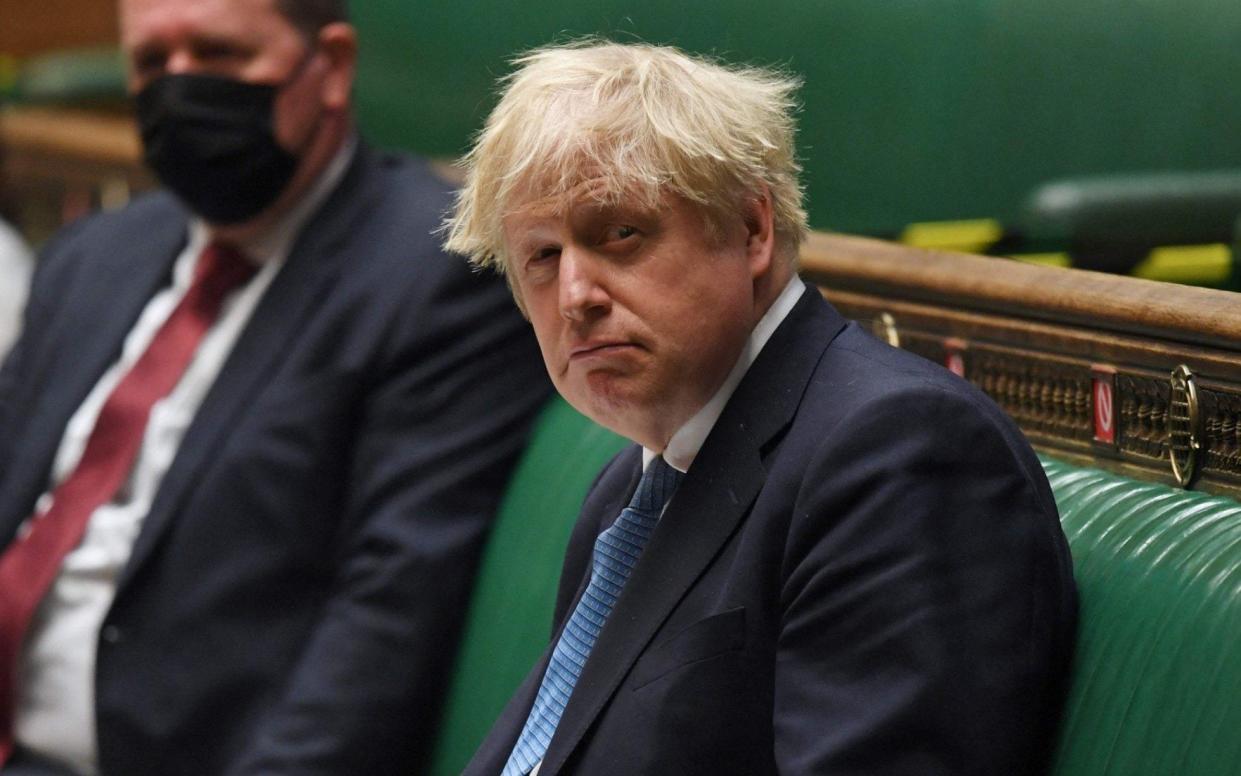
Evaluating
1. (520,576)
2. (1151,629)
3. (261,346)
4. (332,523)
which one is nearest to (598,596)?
(1151,629)

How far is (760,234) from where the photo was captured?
157 centimetres

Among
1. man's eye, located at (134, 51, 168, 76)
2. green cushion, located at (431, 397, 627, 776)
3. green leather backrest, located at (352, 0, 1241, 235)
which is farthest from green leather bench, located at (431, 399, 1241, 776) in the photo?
man's eye, located at (134, 51, 168, 76)

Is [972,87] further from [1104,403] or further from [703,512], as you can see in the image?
[703,512]

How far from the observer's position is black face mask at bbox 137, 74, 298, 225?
266 centimetres

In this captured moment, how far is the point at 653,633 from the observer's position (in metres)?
1.51

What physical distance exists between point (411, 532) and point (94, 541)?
55cm

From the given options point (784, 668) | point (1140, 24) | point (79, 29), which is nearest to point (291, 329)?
point (784, 668)

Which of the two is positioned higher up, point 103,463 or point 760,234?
point 760,234

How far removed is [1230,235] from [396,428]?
4.51 ft

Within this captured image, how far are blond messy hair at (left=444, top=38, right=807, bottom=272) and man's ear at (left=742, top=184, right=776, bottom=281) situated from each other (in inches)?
0.5

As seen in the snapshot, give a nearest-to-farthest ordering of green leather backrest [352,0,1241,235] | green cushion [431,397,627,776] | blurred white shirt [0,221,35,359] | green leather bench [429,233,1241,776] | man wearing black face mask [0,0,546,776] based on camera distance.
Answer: green leather bench [429,233,1241,776], green cushion [431,397,627,776], man wearing black face mask [0,0,546,776], green leather backrest [352,0,1241,235], blurred white shirt [0,221,35,359]

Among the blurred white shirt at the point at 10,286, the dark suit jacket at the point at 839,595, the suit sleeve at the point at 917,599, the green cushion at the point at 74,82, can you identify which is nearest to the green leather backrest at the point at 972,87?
the blurred white shirt at the point at 10,286

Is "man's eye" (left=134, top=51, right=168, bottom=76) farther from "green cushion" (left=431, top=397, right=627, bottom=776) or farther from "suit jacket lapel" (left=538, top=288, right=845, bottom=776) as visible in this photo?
"suit jacket lapel" (left=538, top=288, right=845, bottom=776)

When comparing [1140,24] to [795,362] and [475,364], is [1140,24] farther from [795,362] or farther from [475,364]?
[795,362]
